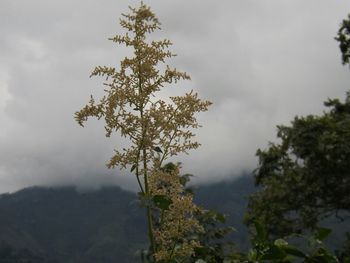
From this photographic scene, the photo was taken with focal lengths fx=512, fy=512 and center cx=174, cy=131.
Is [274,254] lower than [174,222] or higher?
lower

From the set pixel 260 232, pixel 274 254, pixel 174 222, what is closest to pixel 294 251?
pixel 274 254

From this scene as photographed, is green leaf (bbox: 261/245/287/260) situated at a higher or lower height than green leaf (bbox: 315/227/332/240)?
lower

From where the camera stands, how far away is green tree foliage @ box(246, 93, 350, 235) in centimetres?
2809

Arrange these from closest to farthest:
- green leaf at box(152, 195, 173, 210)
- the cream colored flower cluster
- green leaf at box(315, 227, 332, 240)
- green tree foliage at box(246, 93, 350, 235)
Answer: green leaf at box(315, 227, 332, 240) → green leaf at box(152, 195, 173, 210) → the cream colored flower cluster → green tree foliage at box(246, 93, 350, 235)

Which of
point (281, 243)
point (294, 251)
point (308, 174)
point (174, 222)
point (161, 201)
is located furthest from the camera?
point (308, 174)

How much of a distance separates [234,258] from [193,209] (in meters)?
1.20

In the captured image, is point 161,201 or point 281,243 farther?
point 161,201

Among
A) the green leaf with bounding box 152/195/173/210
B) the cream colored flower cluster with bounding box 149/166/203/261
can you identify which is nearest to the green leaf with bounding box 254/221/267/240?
the green leaf with bounding box 152/195/173/210

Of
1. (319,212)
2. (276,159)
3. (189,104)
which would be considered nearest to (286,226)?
(319,212)

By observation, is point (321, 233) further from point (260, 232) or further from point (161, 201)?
point (161, 201)

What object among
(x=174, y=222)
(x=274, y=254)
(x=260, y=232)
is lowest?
(x=274, y=254)

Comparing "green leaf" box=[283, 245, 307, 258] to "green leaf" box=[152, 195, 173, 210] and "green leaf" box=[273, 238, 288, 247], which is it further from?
"green leaf" box=[152, 195, 173, 210]

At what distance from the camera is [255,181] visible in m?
36.3

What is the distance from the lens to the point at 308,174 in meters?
30.3
